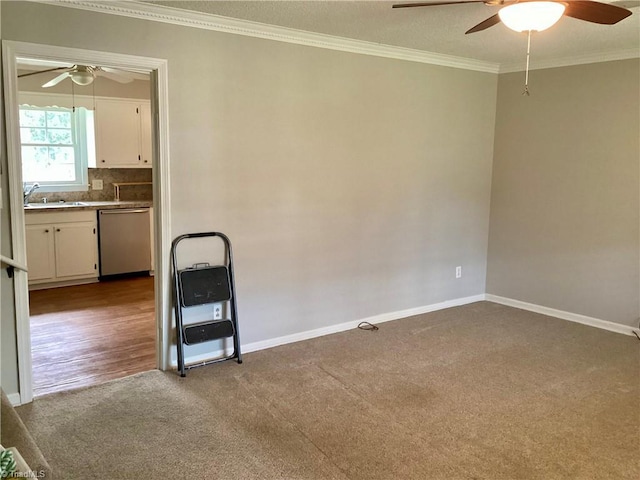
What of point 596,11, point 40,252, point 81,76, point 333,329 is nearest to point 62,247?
point 40,252

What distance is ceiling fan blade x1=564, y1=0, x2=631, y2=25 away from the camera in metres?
2.29

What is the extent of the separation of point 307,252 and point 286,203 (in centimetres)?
44

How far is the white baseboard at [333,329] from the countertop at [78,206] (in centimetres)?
291

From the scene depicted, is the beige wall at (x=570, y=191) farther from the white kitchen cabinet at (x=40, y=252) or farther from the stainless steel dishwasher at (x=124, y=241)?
the white kitchen cabinet at (x=40, y=252)

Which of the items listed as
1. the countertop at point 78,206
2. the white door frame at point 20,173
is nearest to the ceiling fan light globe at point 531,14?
the white door frame at point 20,173

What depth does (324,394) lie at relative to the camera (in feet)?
10.4

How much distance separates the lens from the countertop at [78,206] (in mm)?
5391

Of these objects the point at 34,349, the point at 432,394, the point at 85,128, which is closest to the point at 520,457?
the point at 432,394

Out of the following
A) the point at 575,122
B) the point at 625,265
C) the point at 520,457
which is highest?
Answer: the point at 575,122

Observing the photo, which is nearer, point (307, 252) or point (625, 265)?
point (307, 252)

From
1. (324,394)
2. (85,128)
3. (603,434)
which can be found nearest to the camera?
(603,434)

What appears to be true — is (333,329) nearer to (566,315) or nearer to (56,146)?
(566,315)

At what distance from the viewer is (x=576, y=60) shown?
173 inches

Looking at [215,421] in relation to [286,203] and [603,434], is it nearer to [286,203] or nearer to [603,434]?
[286,203]
